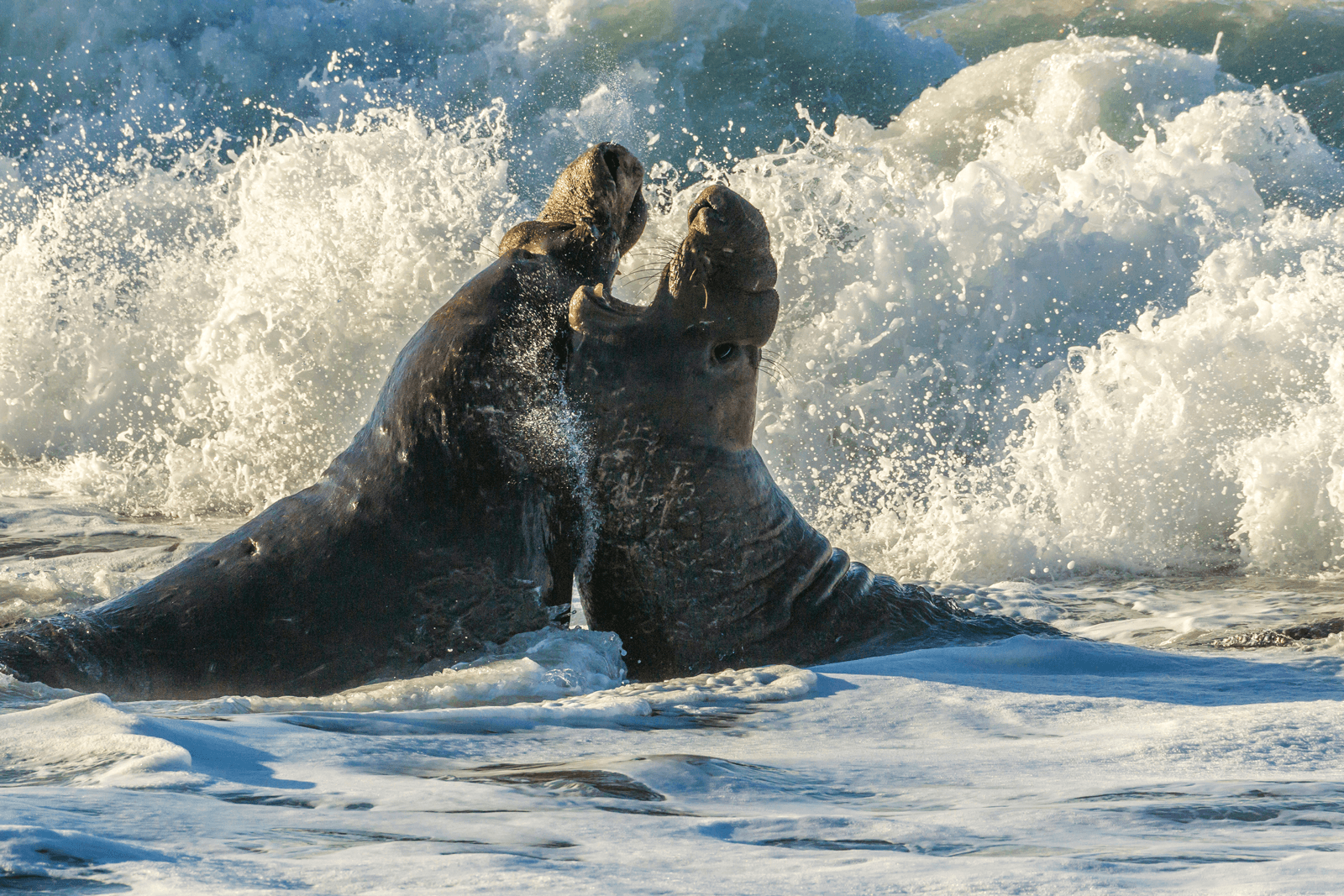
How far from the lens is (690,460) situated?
3.26 metres

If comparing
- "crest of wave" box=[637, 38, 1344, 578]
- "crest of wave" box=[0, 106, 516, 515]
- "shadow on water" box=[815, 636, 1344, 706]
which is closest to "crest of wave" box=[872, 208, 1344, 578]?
"crest of wave" box=[637, 38, 1344, 578]

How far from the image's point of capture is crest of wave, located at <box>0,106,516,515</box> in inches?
357

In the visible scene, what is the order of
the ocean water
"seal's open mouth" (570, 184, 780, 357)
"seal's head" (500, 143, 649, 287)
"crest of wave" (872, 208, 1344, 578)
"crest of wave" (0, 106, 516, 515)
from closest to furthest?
the ocean water, "seal's open mouth" (570, 184, 780, 357), "seal's head" (500, 143, 649, 287), "crest of wave" (872, 208, 1344, 578), "crest of wave" (0, 106, 516, 515)

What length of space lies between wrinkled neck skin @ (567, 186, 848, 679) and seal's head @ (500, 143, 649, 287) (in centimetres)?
22

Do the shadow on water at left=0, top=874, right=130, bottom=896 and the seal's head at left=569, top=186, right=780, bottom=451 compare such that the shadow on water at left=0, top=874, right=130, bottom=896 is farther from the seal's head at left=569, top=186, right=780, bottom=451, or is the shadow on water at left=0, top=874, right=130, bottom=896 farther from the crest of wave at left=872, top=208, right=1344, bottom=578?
the crest of wave at left=872, top=208, right=1344, bottom=578

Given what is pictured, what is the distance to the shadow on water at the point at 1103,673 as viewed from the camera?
3.18 m

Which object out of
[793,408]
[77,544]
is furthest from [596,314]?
[793,408]

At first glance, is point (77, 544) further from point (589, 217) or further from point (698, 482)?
point (698, 482)

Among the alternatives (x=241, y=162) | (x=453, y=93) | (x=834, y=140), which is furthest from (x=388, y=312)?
(x=453, y=93)

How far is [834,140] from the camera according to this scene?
1524 cm

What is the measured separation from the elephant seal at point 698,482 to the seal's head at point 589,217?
6.7 inches

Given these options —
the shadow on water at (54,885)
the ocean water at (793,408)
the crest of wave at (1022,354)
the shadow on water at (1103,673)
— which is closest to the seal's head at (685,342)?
the ocean water at (793,408)

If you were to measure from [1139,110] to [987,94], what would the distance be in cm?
185

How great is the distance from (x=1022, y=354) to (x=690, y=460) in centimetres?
541
